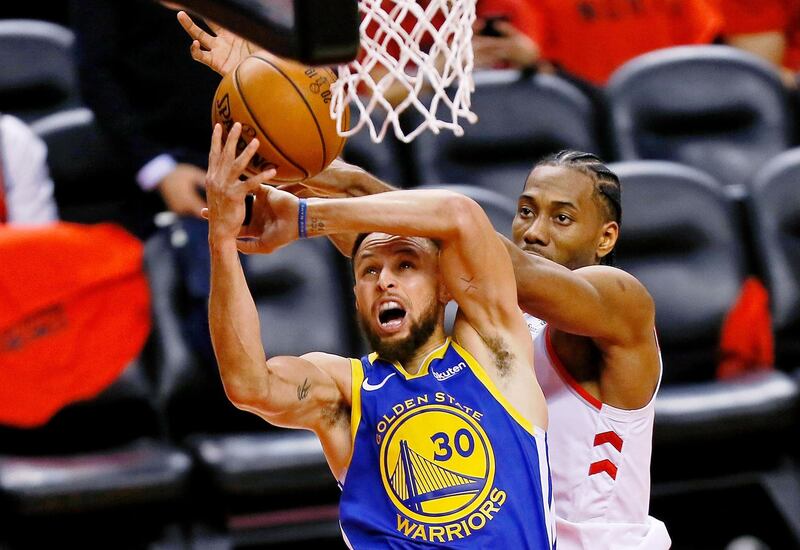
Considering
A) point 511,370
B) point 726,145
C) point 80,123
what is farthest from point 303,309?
point 726,145

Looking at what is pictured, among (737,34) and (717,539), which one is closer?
(717,539)

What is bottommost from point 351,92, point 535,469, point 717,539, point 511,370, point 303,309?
point 717,539

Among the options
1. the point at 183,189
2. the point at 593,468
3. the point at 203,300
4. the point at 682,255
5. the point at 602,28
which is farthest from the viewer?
the point at 602,28

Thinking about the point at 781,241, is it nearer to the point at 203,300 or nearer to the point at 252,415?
the point at 252,415

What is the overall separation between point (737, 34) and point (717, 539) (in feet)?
9.67

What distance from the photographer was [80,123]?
5.03 metres

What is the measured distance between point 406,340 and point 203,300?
A: 1638mm

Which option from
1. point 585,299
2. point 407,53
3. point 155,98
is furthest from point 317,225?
point 155,98

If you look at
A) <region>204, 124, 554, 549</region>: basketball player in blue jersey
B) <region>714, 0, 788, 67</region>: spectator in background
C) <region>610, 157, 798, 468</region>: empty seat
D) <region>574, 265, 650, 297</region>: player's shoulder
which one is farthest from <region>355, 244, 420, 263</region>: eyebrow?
<region>714, 0, 788, 67</region>: spectator in background

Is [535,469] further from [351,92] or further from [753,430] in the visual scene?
[753,430]

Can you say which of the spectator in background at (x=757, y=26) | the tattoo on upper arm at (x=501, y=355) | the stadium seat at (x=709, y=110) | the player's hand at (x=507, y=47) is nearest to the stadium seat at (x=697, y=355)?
the stadium seat at (x=709, y=110)

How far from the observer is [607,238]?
3.50 m

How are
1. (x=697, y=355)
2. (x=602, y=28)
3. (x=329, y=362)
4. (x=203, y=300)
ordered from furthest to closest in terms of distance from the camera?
(x=602, y=28)
(x=697, y=355)
(x=203, y=300)
(x=329, y=362)

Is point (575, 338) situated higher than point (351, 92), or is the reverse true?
point (351, 92)
